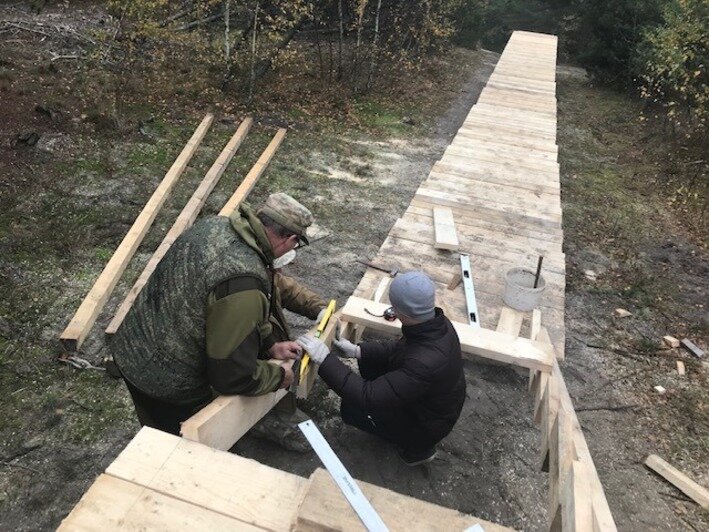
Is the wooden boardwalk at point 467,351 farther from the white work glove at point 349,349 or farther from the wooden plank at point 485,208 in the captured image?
the white work glove at point 349,349

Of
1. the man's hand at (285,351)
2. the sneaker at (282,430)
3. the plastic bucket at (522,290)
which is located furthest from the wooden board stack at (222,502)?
the plastic bucket at (522,290)

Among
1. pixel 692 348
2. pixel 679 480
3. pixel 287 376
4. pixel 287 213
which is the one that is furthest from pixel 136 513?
pixel 692 348

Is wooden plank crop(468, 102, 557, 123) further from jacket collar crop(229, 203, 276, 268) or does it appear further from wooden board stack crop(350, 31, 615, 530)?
jacket collar crop(229, 203, 276, 268)

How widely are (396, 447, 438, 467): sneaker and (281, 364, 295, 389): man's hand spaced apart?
4.29 ft

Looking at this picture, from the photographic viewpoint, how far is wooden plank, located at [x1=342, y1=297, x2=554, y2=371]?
3750mm

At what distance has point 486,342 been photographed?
3.97 metres

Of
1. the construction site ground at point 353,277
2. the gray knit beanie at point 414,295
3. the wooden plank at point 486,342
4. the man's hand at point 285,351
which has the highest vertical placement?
the gray knit beanie at point 414,295

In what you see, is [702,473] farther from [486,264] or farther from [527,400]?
[486,264]

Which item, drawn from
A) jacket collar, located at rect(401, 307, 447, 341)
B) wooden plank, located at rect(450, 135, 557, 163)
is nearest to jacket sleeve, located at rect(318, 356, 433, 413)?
jacket collar, located at rect(401, 307, 447, 341)

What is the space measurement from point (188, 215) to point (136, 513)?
5419 mm

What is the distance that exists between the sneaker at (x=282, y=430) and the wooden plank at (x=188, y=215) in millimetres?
1630

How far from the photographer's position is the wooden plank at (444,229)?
5.59m

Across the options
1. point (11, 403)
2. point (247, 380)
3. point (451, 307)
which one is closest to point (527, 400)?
point (451, 307)

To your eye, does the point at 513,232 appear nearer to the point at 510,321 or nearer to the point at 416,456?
the point at 510,321
